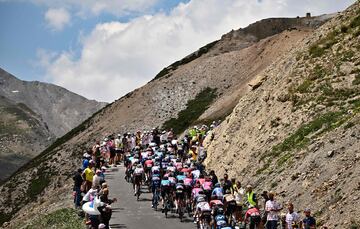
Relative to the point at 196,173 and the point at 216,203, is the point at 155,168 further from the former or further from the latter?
the point at 216,203

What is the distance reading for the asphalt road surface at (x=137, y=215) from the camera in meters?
24.0

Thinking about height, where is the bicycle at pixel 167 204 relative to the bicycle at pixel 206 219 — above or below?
above

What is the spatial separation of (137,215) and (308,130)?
8718mm

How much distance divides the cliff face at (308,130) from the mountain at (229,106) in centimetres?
8

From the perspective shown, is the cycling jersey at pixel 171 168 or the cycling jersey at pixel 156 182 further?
the cycling jersey at pixel 171 168

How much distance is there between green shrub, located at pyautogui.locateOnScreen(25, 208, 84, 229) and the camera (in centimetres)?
2464

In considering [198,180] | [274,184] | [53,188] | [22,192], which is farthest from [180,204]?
[22,192]

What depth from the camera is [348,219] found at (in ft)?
59.6

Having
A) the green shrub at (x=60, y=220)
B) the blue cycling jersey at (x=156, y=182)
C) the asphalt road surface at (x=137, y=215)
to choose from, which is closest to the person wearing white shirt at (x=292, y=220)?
the asphalt road surface at (x=137, y=215)

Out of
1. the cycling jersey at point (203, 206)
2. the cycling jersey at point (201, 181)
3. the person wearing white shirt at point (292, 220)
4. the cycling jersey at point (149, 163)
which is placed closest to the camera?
the person wearing white shirt at point (292, 220)

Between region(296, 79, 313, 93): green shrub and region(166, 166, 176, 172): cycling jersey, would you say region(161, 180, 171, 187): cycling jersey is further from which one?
region(296, 79, 313, 93): green shrub

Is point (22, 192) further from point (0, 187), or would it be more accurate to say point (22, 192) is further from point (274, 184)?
point (274, 184)

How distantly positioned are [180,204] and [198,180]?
4.07ft

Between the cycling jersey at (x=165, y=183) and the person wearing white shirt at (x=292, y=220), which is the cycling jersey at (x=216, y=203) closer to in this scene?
the person wearing white shirt at (x=292, y=220)
